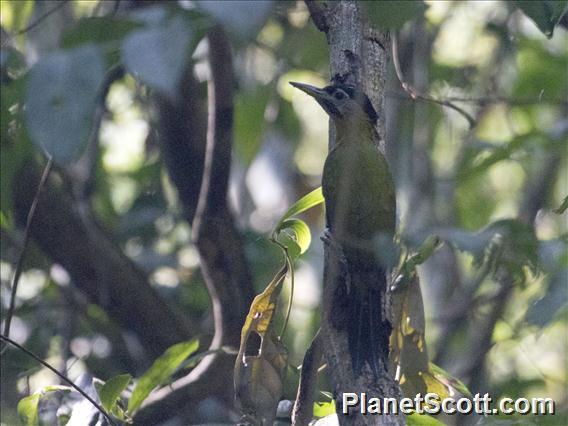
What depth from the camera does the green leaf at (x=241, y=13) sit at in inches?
53.2

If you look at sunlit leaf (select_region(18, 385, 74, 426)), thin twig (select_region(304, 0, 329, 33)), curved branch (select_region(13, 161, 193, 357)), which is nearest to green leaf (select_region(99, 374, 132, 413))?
sunlit leaf (select_region(18, 385, 74, 426))

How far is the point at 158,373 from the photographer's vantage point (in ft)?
8.45

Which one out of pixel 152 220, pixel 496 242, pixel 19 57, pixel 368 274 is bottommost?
pixel 152 220

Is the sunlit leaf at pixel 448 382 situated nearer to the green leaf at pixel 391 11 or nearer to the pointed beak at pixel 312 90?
the pointed beak at pixel 312 90

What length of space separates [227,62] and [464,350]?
211cm

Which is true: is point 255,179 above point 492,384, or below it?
above

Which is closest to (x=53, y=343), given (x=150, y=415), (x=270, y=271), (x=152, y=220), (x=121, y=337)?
(x=121, y=337)

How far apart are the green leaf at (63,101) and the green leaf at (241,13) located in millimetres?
207

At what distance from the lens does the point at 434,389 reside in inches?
92.7

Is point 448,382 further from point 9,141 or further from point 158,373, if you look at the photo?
point 9,141

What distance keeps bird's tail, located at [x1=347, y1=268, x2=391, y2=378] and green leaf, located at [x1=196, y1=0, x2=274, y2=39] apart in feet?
2.63

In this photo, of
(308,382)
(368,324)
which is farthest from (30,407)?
(368,324)

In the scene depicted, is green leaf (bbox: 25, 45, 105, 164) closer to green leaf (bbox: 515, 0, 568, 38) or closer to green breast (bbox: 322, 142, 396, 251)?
green breast (bbox: 322, 142, 396, 251)

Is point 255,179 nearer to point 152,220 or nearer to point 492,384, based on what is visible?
point 152,220
